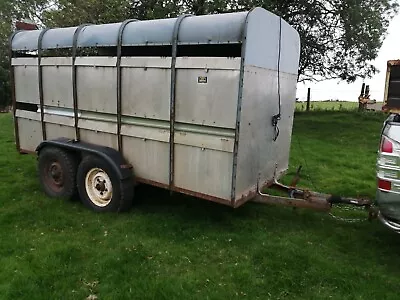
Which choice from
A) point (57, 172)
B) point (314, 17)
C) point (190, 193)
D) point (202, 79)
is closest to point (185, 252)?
point (190, 193)

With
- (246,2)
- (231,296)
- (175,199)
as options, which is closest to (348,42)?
(246,2)

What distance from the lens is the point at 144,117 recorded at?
512cm

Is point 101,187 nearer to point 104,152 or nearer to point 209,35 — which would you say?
point 104,152

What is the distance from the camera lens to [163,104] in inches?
192

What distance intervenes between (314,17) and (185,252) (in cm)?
1244

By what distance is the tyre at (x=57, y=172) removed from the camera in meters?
5.90

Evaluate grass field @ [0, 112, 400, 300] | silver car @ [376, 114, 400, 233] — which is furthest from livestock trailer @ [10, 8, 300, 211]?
silver car @ [376, 114, 400, 233]

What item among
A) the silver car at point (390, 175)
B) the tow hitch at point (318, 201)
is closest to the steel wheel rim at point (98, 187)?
the tow hitch at point (318, 201)

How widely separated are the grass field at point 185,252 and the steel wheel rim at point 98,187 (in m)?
0.24

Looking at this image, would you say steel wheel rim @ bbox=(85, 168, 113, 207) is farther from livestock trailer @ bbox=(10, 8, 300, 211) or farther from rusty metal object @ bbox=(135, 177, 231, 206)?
rusty metal object @ bbox=(135, 177, 231, 206)

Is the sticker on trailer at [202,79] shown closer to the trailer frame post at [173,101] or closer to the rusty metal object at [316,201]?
the trailer frame post at [173,101]

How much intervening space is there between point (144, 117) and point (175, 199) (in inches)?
66.4

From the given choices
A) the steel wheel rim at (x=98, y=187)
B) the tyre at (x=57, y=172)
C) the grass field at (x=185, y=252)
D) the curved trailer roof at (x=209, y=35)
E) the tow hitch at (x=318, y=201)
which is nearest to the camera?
the grass field at (x=185, y=252)

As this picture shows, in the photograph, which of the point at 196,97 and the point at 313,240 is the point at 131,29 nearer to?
the point at 196,97
